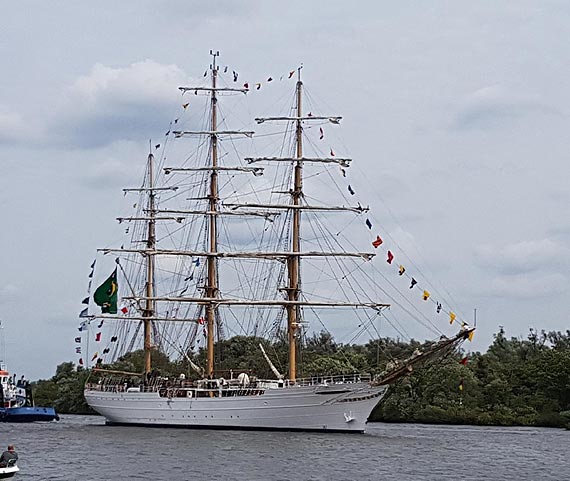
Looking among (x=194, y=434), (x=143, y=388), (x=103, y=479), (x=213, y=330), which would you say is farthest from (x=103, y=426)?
(x=103, y=479)

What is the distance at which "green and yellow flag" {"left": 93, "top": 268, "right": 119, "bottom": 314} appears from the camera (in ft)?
324

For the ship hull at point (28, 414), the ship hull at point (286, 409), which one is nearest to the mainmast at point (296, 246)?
the ship hull at point (286, 409)

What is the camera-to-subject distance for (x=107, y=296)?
9862cm

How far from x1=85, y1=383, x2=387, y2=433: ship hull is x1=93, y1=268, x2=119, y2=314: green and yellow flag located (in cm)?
930

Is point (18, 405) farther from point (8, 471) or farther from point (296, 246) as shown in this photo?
point (8, 471)

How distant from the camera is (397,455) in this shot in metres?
68.6

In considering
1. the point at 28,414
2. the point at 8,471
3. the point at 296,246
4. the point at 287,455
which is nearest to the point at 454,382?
the point at 296,246

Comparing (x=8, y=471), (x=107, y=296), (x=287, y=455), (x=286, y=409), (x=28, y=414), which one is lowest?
(x=8, y=471)

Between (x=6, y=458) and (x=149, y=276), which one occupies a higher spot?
(x=149, y=276)

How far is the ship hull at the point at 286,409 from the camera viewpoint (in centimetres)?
8481

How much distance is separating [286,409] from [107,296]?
2116cm

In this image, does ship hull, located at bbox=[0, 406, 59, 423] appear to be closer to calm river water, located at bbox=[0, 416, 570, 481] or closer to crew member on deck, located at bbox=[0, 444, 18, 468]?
calm river water, located at bbox=[0, 416, 570, 481]

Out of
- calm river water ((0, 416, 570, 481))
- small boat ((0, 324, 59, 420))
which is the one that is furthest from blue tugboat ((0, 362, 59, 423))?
calm river water ((0, 416, 570, 481))

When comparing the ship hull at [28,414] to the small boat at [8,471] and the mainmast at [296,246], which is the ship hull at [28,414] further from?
the small boat at [8,471]
